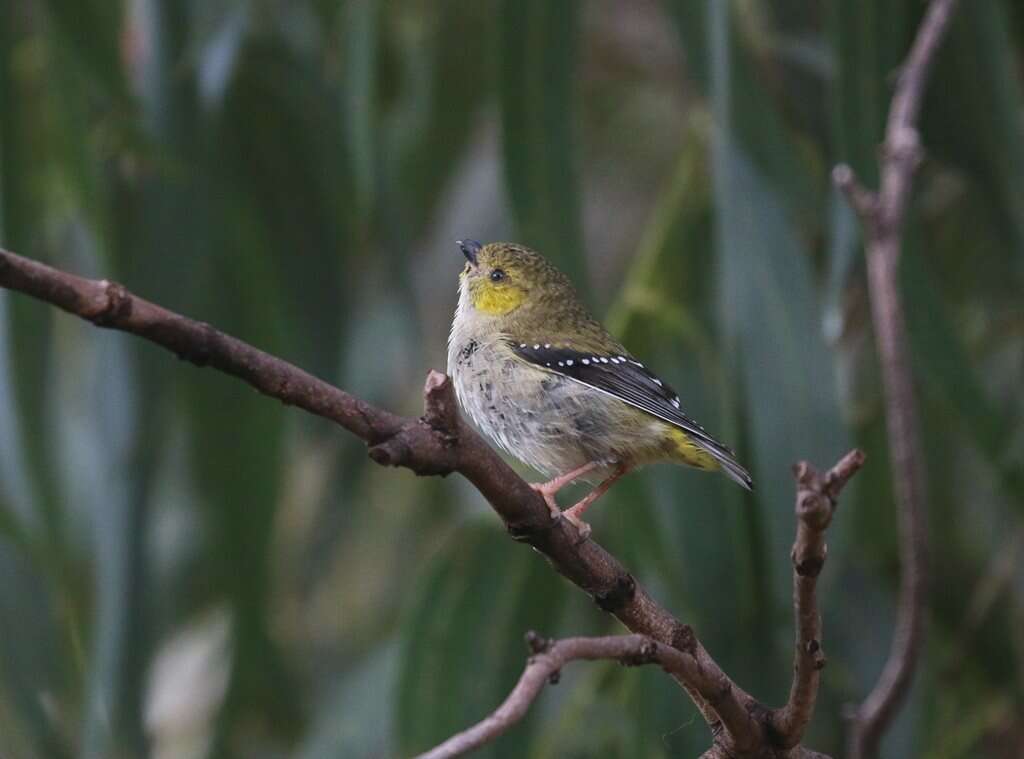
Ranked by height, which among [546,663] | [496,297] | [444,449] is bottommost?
[546,663]

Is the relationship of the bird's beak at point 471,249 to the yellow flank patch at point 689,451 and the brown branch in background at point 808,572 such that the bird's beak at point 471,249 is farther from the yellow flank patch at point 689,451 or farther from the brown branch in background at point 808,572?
the brown branch in background at point 808,572

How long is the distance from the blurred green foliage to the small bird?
1.45 feet

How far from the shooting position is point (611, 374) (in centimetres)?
275

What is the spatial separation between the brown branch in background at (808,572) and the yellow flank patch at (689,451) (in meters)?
0.83

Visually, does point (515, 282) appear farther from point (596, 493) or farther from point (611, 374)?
point (596, 493)

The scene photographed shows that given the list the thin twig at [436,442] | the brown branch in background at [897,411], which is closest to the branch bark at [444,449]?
the thin twig at [436,442]

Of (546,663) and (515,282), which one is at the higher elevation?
(515,282)

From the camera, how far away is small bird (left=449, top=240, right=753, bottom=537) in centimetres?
259

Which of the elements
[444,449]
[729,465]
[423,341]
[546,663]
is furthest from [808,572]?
[423,341]

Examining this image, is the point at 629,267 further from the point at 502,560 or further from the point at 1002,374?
the point at 502,560

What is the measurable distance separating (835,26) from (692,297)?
89 centimetres

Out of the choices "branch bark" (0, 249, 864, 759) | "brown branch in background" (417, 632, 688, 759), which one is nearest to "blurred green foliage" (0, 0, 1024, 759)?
"branch bark" (0, 249, 864, 759)

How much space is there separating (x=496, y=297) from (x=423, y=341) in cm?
101

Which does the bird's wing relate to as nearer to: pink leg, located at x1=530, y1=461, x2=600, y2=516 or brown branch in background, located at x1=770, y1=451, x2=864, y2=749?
pink leg, located at x1=530, y1=461, x2=600, y2=516
